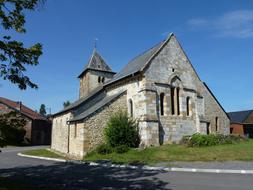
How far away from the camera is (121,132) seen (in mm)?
19594

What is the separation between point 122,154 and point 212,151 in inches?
228

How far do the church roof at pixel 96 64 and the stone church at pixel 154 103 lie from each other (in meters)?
9.74

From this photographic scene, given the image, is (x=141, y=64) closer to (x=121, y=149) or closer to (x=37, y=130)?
(x=121, y=149)

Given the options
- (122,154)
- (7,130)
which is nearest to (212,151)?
(122,154)

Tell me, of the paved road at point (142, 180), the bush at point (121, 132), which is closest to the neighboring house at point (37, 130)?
the bush at point (121, 132)

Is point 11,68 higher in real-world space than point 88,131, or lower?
higher

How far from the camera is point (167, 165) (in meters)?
14.0

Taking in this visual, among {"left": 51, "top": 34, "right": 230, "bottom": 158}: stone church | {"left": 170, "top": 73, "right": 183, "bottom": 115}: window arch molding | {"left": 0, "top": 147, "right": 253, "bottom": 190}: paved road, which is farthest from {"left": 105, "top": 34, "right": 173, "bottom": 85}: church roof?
{"left": 0, "top": 147, "right": 253, "bottom": 190}: paved road

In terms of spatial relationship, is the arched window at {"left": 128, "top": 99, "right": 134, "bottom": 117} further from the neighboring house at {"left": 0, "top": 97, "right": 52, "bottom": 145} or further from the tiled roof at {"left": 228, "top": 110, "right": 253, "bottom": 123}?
the tiled roof at {"left": 228, "top": 110, "right": 253, "bottom": 123}

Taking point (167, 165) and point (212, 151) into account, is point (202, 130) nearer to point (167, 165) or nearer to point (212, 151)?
point (212, 151)

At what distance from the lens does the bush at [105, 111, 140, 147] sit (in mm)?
19578

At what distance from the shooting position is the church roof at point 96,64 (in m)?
35.3

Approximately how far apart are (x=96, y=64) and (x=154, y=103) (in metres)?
17.0

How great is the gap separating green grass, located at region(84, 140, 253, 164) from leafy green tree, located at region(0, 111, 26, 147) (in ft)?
30.4
